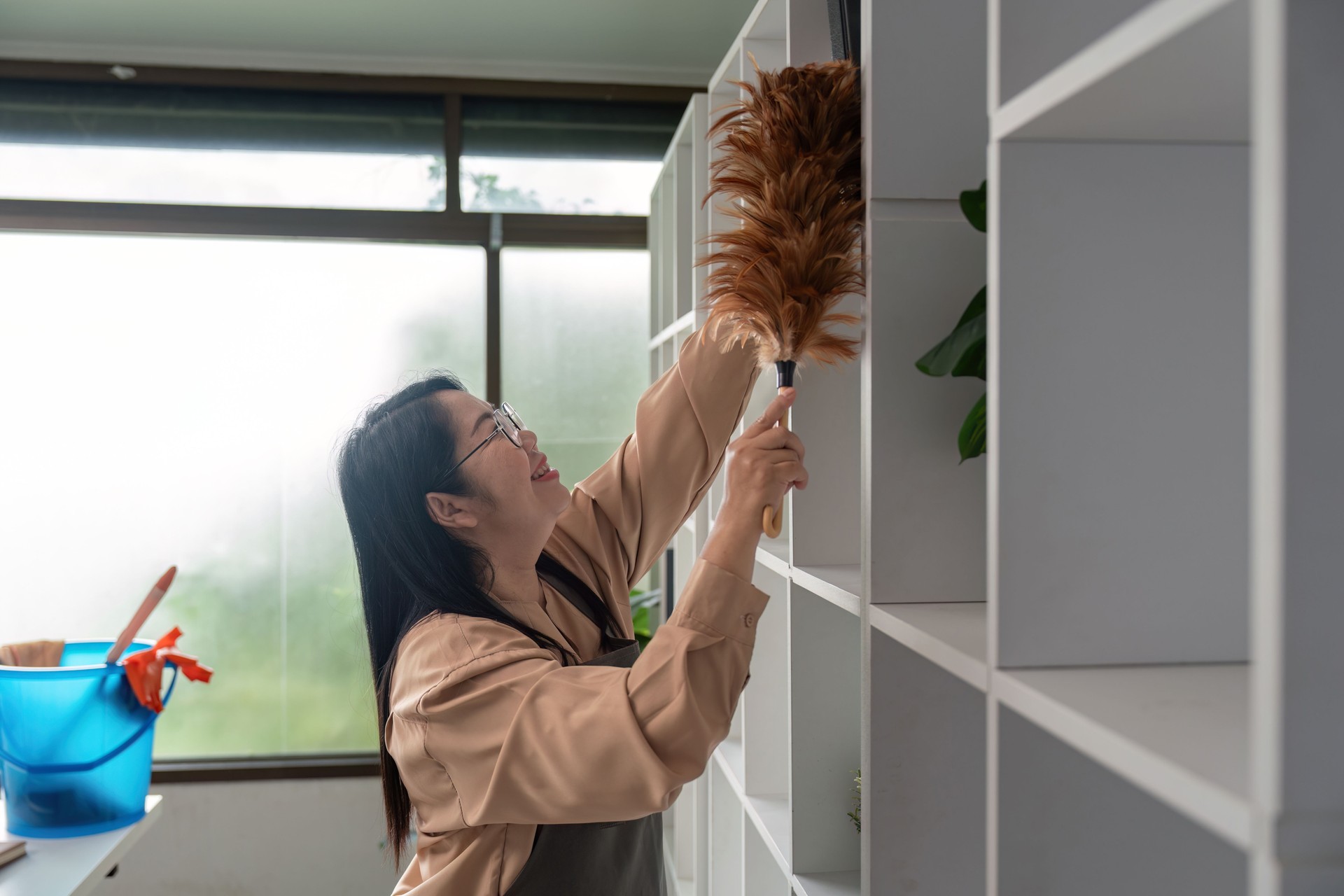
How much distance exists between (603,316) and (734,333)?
2.21 metres

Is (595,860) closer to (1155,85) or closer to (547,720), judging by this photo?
(547,720)

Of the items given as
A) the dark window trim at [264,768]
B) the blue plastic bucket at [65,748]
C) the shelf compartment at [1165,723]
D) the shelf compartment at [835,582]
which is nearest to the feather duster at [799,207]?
the shelf compartment at [835,582]

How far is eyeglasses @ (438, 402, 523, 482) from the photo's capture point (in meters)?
1.31

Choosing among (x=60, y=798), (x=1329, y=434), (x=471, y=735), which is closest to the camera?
(x=1329, y=434)

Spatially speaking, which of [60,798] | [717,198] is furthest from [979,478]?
[60,798]

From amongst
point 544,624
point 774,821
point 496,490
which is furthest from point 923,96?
point 774,821

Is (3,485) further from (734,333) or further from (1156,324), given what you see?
(1156,324)

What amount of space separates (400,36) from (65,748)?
6.94 feet

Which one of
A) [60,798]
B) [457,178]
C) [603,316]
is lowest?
[60,798]

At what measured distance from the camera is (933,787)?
934 mm

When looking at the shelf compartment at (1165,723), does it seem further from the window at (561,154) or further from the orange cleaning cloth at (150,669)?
the window at (561,154)

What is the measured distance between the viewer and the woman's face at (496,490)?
1.32 meters

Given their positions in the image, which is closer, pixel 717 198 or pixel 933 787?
pixel 933 787

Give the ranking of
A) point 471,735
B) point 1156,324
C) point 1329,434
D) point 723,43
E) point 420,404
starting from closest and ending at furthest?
point 1329,434, point 1156,324, point 471,735, point 420,404, point 723,43
